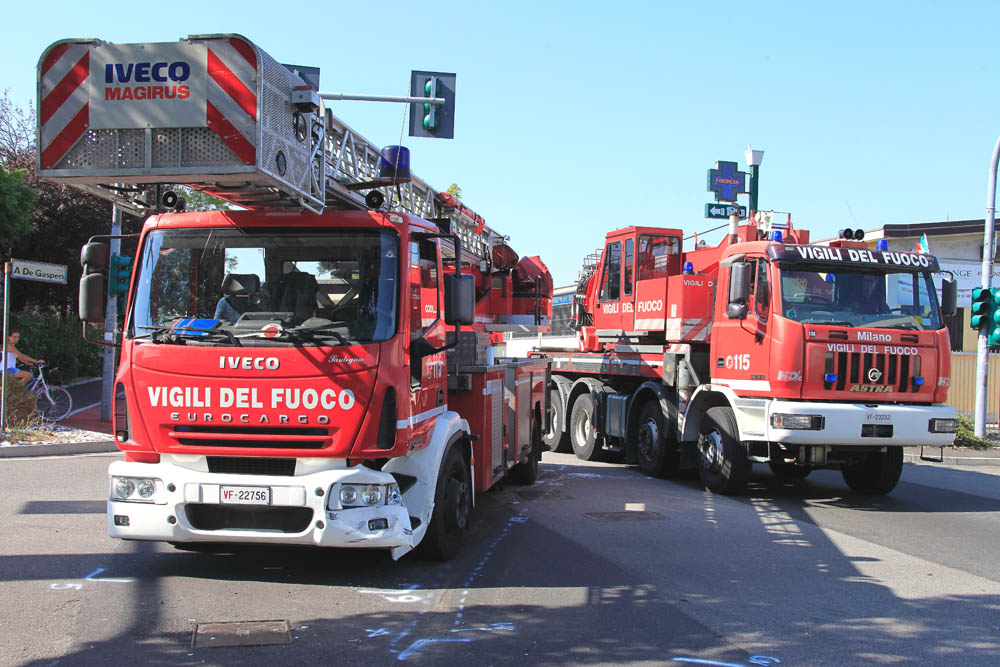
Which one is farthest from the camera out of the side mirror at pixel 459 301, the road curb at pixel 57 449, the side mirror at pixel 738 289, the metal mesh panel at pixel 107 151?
the road curb at pixel 57 449

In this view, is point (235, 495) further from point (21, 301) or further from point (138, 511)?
point (21, 301)

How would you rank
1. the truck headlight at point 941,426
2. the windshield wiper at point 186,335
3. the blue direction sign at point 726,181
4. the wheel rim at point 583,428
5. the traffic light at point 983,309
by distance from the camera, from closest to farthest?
the windshield wiper at point 186,335 → the truck headlight at point 941,426 → the wheel rim at point 583,428 → the traffic light at point 983,309 → the blue direction sign at point 726,181

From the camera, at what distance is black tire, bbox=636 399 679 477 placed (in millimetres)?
11914

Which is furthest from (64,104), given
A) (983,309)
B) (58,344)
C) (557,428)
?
(58,344)

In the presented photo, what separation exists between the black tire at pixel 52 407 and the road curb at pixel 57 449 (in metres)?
2.00

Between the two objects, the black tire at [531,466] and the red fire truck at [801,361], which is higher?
the red fire truck at [801,361]

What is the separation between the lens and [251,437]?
5695 mm

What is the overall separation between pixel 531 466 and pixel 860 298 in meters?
4.45

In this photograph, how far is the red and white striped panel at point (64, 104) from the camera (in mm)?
5590

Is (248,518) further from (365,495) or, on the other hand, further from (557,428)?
(557,428)

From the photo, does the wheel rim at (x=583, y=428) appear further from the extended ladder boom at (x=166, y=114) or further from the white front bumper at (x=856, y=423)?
the extended ladder boom at (x=166, y=114)

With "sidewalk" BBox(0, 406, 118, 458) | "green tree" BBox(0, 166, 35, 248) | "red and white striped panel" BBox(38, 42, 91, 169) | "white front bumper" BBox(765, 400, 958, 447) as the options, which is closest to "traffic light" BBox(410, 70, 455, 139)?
"sidewalk" BBox(0, 406, 118, 458)

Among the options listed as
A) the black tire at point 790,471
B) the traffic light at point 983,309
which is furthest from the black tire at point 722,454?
the traffic light at point 983,309

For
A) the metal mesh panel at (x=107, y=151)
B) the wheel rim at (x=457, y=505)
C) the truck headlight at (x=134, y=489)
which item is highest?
the metal mesh panel at (x=107, y=151)
